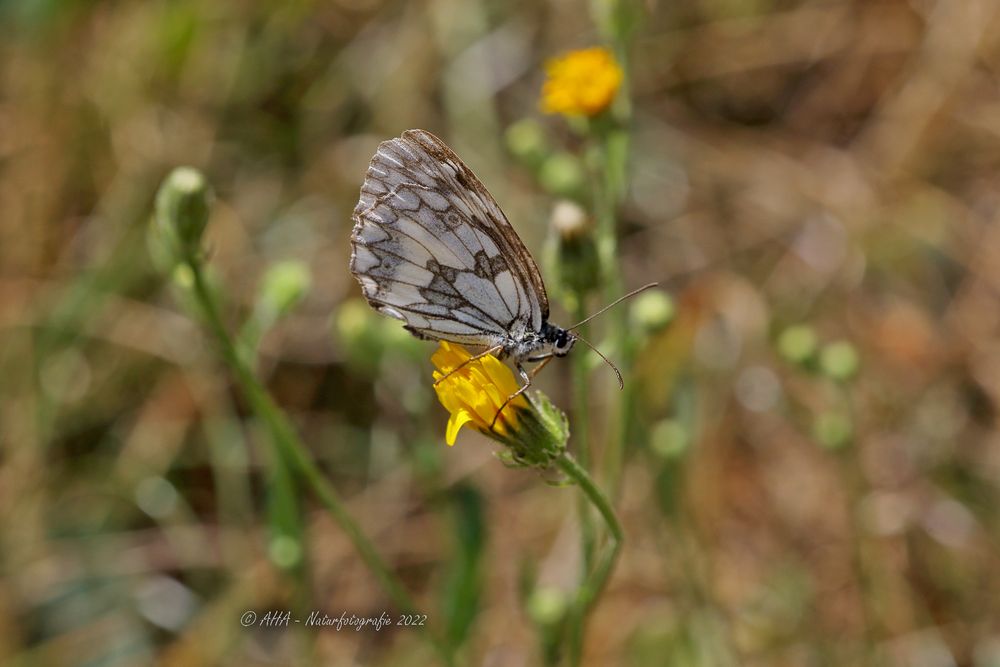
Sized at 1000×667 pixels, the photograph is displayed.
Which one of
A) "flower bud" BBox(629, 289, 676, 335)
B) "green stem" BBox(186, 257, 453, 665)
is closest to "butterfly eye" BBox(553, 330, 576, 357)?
"flower bud" BBox(629, 289, 676, 335)

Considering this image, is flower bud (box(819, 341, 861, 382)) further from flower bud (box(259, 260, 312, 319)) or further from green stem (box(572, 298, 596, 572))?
flower bud (box(259, 260, 312, 319))

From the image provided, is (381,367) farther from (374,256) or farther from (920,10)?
(920,10)

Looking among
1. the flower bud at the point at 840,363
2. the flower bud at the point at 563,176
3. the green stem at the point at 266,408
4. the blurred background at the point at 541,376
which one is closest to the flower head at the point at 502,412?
the green stem at the point at 266,408

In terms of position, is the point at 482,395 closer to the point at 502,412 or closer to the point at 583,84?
the point at 502,412

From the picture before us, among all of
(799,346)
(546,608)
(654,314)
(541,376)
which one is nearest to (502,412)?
(546,608)

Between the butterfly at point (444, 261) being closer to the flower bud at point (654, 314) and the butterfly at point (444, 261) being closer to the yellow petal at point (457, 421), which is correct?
the yellow petal at point (457, 421)

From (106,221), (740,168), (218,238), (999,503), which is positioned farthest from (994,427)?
(106,221)

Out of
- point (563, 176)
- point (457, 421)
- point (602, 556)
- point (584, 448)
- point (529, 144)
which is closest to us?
point (457, 421)
